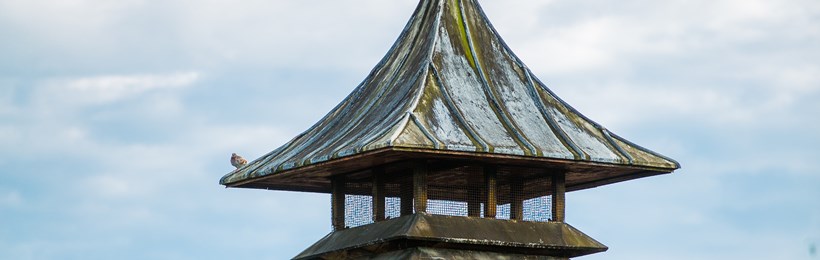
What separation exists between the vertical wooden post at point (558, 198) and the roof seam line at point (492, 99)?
110 cm

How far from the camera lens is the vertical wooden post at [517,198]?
74.1ft

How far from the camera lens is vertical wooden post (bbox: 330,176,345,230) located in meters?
23.3

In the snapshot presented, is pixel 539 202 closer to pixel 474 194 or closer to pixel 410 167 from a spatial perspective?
pixel 474 194

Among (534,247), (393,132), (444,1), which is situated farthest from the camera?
(444,1)

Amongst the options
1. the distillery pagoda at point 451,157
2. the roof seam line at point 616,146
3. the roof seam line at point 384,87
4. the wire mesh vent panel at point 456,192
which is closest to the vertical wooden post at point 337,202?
the distillery pagoda at point 451,157

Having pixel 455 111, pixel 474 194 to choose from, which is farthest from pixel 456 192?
pixel 455 111

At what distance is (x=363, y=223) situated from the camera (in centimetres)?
2295

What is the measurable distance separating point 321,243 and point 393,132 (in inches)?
124

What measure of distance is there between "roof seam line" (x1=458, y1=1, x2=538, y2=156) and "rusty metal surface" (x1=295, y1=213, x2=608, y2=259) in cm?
112

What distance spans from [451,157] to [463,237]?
100 centimetres

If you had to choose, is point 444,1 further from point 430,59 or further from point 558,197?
point 558,197

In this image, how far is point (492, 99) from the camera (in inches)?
886

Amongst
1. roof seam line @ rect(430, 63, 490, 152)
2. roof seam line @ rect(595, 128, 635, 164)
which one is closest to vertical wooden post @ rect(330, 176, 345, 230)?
roof seam line @ rect(430, 63, 490, 152)

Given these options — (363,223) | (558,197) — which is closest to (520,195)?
(558,197)
